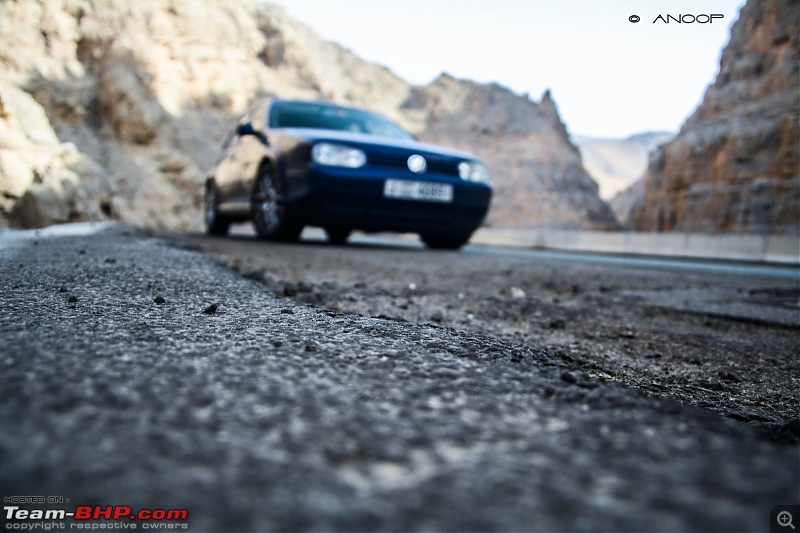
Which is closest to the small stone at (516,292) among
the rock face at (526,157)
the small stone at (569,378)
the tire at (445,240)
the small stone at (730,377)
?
the small stone at (730,377)

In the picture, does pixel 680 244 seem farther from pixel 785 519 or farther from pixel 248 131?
pixel 785 519

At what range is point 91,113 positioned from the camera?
20.1 meters

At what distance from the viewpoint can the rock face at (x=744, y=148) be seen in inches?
612

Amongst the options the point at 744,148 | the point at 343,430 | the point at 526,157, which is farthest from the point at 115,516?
the point at 526,157

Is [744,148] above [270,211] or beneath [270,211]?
above

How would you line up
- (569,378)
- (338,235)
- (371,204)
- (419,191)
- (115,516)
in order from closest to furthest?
(115,516), (569,378), (371,204), (419,191), (338,235)

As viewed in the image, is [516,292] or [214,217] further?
[214,217]

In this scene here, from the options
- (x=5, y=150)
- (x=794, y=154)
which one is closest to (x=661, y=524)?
(x=5, y=150)

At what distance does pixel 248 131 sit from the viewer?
5730 millimetres

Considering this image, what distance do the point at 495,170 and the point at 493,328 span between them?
34692 millimetres

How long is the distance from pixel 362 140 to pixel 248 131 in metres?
1.42

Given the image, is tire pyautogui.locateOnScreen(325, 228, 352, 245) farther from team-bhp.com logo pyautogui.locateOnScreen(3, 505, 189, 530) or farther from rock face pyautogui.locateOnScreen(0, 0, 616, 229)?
team-bhp.com logo pyautogui.locateOnScreen(3, 505, 189, 530)

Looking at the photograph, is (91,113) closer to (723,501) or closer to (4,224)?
(4,224)

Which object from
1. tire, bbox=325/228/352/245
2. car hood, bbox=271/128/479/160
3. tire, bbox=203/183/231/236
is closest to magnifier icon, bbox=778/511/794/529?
car hood, bbox=271/128/479/160
